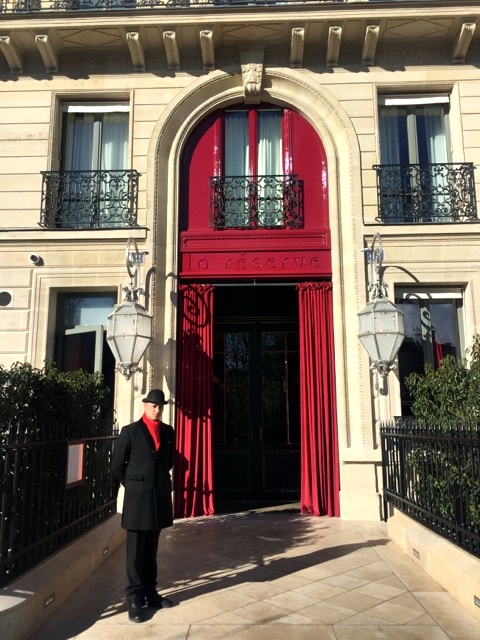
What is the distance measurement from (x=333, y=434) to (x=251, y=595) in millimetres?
4094

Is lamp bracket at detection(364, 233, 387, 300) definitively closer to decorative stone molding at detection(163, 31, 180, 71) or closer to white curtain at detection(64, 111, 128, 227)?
white curtain at detection(64, 111, 128, 227)

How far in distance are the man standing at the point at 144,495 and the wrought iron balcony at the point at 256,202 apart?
537 cm

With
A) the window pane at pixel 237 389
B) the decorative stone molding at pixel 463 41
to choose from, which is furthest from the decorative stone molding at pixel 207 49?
the window pane at pixel 237 389

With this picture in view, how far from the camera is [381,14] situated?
29.9 feet

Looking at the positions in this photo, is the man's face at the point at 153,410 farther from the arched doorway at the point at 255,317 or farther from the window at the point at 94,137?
the window at the point at 94,137

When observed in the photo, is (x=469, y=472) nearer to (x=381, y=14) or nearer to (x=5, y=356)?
(x=5, y=356)

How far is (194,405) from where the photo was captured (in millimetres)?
8766

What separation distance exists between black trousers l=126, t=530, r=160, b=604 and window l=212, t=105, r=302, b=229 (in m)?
6.00

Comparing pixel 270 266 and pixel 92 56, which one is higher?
pixel 92 56

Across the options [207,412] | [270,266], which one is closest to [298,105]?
[270,266]

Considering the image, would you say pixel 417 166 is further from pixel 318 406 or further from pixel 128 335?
pixel 128 335

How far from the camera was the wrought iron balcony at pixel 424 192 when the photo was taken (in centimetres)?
917

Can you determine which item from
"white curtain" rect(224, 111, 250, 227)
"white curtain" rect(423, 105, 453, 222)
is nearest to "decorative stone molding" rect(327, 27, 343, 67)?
"white curtain" rect(224, 111, 250, 227)

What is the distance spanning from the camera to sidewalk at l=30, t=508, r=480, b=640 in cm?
406
